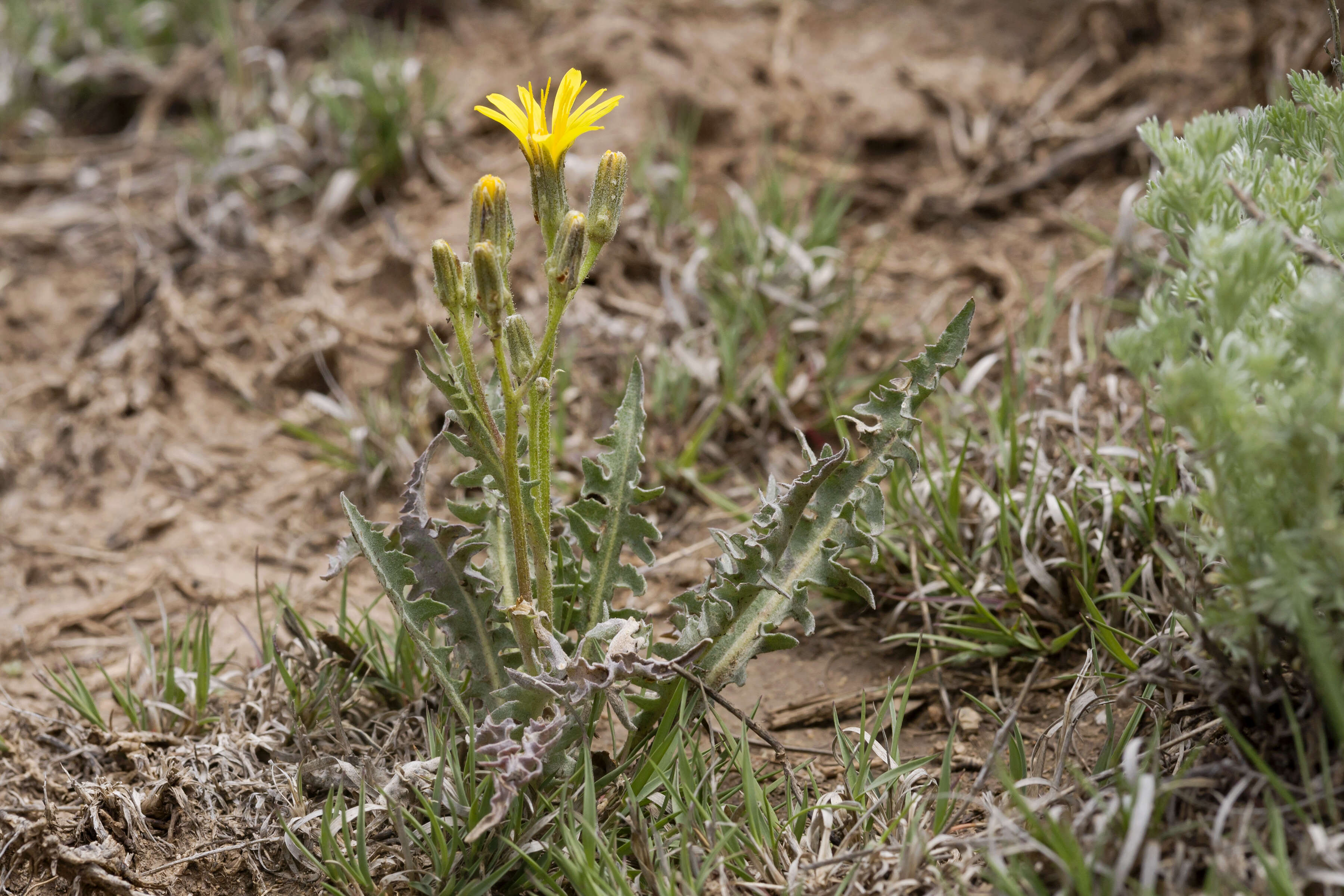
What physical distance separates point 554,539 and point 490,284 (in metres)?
0.68

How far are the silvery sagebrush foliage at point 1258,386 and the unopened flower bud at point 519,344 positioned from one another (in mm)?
895

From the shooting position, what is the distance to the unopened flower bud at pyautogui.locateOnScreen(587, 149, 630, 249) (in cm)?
177

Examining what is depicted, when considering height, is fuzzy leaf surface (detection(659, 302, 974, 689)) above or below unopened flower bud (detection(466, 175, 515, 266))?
below

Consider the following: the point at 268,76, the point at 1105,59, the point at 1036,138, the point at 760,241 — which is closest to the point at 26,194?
the point at 268,76

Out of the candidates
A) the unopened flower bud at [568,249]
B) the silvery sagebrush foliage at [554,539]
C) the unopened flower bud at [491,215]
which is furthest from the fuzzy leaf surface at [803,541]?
the unopened flower bud at [491,215]

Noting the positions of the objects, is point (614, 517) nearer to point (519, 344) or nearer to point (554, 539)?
point (554, 539)

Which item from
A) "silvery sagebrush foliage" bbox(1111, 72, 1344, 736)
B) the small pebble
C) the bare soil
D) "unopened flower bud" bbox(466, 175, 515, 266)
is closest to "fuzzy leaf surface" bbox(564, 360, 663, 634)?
"unopened flower bud" bbox(466, 175, 515, 266)

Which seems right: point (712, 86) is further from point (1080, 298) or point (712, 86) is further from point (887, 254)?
point (1080, 298)

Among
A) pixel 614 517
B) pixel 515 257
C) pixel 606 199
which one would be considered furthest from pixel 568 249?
pixel 515 257

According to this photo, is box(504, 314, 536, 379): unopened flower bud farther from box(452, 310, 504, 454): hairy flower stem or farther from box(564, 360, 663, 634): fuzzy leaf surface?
box(564, 360, 663, 634): fuzzy leaf surface

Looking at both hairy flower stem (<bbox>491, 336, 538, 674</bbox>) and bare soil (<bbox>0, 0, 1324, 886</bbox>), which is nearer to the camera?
hairy flower stem (<bbox>491, 336, 538, 674</bbox>)

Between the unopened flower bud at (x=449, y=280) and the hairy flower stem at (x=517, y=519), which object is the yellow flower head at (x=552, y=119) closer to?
the unopened flower bud at (x=449, y=280)

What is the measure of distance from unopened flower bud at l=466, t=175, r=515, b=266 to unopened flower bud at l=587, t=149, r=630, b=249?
0.14 m

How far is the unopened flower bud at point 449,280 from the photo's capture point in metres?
1.65
